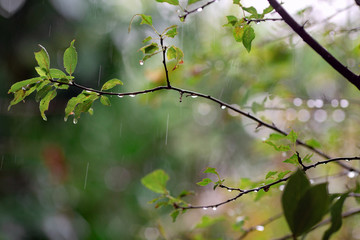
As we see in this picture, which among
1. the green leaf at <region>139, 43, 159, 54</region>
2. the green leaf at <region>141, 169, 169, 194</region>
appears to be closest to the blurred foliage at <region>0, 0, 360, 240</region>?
the green leaf at <region>141, 169, 169, 194</region>

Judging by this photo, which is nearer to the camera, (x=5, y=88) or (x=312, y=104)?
(x=312, y=104)

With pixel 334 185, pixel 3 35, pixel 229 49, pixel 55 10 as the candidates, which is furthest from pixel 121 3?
pixel 334 185

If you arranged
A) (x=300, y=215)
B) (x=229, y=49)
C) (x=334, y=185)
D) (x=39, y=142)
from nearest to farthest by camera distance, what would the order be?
(x=300, y=215), (x=229, y=49), (x=334, y=185), (x=39, y=142)

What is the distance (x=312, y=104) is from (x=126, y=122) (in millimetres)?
1693

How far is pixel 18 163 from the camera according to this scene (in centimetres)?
217

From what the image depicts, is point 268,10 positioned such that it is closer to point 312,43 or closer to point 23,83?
point 312,43

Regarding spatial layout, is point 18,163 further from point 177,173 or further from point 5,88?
point 177,173

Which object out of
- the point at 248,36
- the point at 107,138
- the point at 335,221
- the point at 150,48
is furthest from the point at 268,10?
the point at 107,138

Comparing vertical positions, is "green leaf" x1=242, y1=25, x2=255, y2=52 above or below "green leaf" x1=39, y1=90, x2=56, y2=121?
above

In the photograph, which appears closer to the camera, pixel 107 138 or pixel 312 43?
pixel 312 43


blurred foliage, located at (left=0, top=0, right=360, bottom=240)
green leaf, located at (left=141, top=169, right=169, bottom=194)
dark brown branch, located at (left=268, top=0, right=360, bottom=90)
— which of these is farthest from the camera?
blurred foliage, located at (left=0, top=0, right=360, bottom=240)

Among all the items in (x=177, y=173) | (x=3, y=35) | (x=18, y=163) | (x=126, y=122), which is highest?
(x=3, y=35)

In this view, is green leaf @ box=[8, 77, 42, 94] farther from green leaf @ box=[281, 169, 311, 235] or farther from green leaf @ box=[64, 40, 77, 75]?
green leaf @ box=[281, 169, 311, 235]

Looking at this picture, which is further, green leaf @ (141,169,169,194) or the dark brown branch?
green leaf @ (141,169,169,194)
